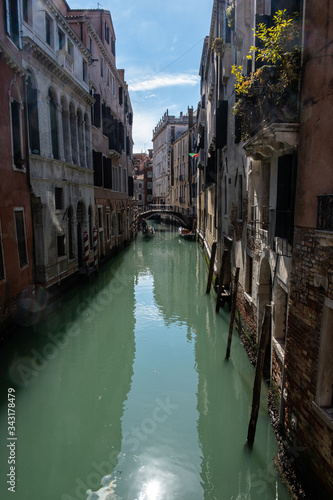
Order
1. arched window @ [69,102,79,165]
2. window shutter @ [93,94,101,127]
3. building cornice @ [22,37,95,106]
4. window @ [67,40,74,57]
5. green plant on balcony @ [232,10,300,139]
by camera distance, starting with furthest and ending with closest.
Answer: window shutter @ [93,94,101,127]
arched window @ [69,102,79,165]
window @ [67,40,74,57]
building cornice @ [22,37,95,106]
green plant on balcony @ [232,10,300,139]

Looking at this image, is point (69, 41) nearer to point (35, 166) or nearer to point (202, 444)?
point (35, 166)

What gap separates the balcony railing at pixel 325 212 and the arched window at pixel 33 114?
27.3 ft

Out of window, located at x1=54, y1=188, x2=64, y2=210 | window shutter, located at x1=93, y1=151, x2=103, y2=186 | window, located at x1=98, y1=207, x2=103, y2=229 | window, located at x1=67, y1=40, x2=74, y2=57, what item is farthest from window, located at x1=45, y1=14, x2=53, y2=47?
window, located at x1=98, y1=207, x2=103, y2=229

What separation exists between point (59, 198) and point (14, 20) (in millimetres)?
4709

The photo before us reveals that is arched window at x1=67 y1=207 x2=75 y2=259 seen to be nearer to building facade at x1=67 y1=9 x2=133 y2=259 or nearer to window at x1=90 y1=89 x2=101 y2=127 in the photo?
building facade at x1=67 y1=9 x2=133 y2=259

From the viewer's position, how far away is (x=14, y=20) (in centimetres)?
820

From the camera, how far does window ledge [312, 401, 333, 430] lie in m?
3.06

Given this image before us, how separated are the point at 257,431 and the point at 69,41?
12583 millimetres

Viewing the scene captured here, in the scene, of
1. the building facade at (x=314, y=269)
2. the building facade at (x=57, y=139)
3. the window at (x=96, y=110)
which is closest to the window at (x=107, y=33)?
the building facade at (x=57, y=139)

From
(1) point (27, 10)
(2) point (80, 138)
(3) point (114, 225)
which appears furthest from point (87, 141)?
(3) point (114, 225)

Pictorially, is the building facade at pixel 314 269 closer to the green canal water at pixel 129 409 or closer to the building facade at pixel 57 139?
the green canal water at pixel 129 409

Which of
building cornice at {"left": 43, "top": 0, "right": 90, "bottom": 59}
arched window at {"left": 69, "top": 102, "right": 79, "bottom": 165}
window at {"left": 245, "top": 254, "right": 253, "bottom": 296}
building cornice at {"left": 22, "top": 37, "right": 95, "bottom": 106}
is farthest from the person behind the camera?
arched window at {"left": 69, "top": 102, "right": 79, "bottom": 165}

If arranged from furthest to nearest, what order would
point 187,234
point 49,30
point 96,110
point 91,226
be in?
point 187,234
point 96,110
point 91,226
point 49,30

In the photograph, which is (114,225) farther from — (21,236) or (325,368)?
(325,368)
